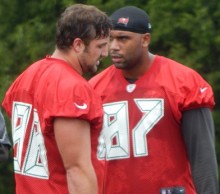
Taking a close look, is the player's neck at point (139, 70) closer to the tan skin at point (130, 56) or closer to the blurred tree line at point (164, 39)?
the tan skin at point (130, 56)

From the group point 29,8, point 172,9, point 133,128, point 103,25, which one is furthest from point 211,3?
point 103,25

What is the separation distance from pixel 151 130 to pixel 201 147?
1.00ft

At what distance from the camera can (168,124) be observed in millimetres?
6590

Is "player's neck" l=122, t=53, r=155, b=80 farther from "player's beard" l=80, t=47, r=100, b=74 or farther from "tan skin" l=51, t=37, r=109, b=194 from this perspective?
"tan skin" l=51, t=37, r=109, b=194

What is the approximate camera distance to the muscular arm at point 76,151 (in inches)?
205

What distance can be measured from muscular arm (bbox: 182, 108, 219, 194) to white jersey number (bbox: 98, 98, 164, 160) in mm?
186

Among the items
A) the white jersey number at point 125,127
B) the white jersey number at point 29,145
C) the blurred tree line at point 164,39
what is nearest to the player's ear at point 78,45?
the white jersey number at point 29,145

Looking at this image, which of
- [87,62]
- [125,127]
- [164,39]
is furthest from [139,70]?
[164,39]

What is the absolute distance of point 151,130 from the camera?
21.6 feet

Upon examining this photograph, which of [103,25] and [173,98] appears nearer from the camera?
[103,25]

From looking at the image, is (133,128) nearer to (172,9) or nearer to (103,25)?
(103,25)

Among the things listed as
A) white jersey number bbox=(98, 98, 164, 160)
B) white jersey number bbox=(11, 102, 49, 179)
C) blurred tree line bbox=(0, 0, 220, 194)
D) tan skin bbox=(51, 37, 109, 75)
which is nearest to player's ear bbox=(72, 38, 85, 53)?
tan skin bbox=(51, 37, 109, 75)

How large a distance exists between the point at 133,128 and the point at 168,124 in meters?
0.21

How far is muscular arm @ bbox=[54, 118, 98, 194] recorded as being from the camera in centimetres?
521
